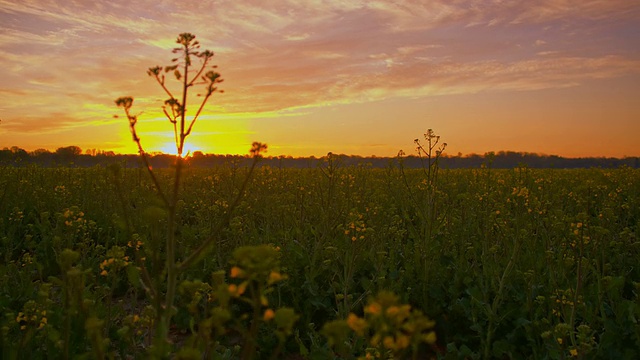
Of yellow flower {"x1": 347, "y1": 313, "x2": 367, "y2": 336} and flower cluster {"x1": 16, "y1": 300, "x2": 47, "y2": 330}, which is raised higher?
yellow flower {"x1": 347, "y1": 313, "x2": 367, "y2": 336}

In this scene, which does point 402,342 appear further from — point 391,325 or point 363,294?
point 363,294

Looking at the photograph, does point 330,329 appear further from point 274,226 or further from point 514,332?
point 274,226

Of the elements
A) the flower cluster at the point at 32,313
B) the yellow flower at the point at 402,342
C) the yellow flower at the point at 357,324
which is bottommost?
the flower cluster at the point at 32,313

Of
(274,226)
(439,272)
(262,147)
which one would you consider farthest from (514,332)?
(274,226)

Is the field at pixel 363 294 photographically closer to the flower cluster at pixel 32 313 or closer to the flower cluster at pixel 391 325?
the flower cluster at pixel 32 313

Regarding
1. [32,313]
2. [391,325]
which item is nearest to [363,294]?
[32,313]

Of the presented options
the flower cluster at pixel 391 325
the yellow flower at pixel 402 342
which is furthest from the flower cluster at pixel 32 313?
the yellow flower at pixel 402 342

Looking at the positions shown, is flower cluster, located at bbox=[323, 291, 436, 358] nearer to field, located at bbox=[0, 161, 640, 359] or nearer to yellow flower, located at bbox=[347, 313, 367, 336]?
yellow flower, located at bbox=[347, 313, 367, 336]

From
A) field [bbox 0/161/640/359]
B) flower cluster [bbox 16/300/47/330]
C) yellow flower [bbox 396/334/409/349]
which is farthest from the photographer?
field [bbox 0/161/640/359]

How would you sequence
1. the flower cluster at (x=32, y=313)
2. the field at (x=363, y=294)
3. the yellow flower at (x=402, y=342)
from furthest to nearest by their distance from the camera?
the field at (x=363, y=294) < the flower cluster at (x=32, y=313) < the yellow flower at (x=402, y=342)

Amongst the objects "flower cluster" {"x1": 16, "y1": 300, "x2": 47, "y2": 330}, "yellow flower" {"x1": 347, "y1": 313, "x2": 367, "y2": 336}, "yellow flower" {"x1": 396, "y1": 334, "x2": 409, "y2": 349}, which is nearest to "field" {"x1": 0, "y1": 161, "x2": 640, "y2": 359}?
"flower cluster" {"x1": 16, "y1": 300, "x2": 47, "y2": 330}

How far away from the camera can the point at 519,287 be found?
15.4 feet

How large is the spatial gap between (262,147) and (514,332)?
125 inches

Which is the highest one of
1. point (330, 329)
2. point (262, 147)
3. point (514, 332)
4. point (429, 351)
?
point (262, 147)
